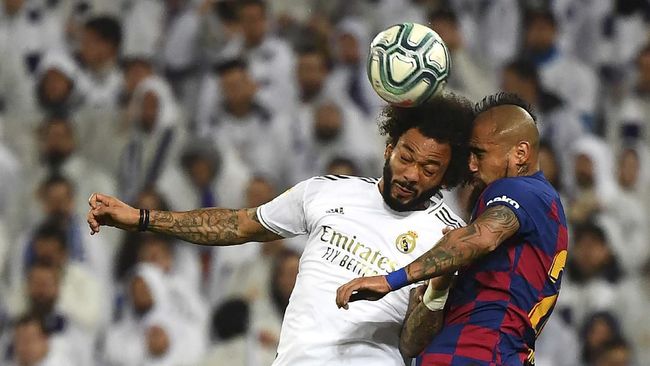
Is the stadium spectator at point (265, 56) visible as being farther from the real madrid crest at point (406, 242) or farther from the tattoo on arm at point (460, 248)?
the tattoo on arm at point (460, 248)

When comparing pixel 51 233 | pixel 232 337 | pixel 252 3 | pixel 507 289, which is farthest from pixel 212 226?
pixel 252 3

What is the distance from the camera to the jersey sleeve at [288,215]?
4.35 metres

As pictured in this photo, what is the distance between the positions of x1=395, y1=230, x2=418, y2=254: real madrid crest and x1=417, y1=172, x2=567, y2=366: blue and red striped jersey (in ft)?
0.88

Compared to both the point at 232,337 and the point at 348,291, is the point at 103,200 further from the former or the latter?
the point at 232,337

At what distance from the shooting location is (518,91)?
28.1 feet

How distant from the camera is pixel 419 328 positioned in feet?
12.9

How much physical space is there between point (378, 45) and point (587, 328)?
4493 millimetres

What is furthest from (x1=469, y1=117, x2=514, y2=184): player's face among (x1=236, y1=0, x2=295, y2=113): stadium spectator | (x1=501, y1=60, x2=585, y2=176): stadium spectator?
(x1=236, y1=0, x2=295, y2=113): stadium spectator

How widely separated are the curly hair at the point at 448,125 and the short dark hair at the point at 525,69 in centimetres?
446

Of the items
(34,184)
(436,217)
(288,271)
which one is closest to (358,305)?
(436,217)

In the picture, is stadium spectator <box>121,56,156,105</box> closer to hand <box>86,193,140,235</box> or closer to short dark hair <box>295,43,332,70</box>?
short dark hair <box>295,43,332,70</box>

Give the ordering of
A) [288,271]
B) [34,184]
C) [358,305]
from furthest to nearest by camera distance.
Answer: [34,184] < [288,271] < [358,305]

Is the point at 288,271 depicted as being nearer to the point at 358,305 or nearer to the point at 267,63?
the point at 267,63

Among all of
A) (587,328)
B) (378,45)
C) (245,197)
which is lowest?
(587,328)
